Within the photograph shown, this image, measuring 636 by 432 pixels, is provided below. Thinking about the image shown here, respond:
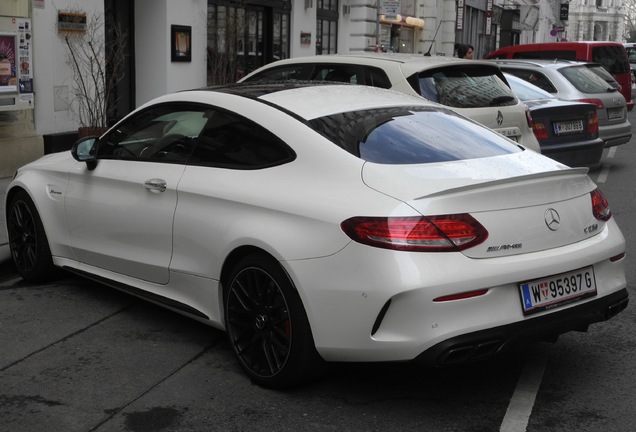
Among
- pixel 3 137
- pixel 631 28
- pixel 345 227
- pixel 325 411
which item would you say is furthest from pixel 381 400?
pixel 631 28

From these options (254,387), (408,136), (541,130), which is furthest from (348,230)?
(541,130)

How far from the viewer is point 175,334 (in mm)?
5953

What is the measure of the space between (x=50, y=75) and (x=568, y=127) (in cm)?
702

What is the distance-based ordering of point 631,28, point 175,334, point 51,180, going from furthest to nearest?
point 631,28, point 51,180, point 175,334

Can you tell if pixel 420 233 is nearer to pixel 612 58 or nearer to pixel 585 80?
pixel 585 80

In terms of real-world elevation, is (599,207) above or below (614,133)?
above

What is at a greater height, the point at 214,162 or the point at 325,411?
the point at 214,162

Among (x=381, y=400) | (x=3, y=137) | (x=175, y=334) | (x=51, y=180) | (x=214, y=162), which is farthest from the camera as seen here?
(x=3, y=137)

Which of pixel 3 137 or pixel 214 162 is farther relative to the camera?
pixel 3 137

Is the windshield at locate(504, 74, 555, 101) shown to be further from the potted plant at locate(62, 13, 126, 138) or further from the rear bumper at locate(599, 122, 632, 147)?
the potted plant at locate(62, 13, 126, 138)

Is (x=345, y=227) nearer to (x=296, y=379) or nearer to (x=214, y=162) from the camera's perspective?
(x=296, y=379)

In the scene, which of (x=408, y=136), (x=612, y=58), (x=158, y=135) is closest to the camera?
(x=408, y=136)

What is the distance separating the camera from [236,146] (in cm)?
537

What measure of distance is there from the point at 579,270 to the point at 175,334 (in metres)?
2.45
